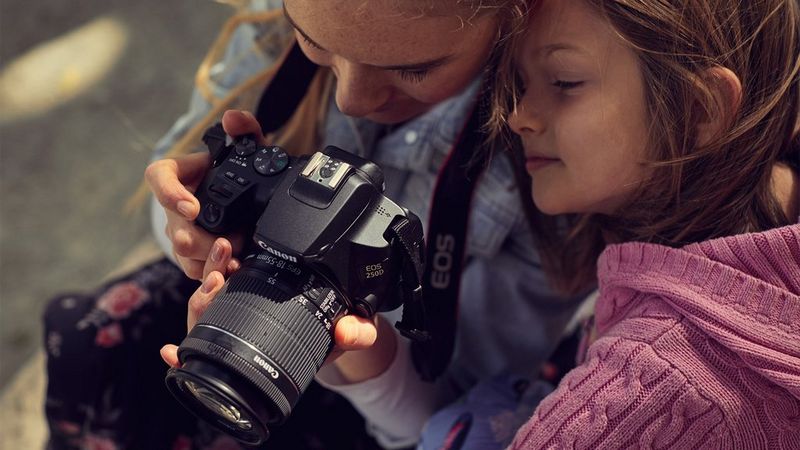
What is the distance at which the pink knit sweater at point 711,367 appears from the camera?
74 centimetres

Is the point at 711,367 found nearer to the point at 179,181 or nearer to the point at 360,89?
the point at 360,89

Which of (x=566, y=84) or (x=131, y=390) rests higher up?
(x=566, y=84)

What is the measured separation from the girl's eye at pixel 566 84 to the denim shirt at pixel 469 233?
0.21 metres

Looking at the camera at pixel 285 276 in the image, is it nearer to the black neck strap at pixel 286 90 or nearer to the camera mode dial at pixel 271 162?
the camera mode dial at pixel 271 162

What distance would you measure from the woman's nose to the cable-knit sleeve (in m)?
0.32

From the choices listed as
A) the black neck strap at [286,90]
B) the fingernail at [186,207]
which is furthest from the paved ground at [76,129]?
the fingernail at [186,207]

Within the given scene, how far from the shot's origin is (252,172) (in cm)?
78

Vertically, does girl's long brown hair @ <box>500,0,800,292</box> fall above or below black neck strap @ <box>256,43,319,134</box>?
above

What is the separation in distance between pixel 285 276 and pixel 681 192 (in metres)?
0.38

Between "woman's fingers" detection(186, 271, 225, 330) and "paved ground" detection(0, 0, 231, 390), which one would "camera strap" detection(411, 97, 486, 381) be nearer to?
"woman's fingers" detection(186, 271, 225, 330)

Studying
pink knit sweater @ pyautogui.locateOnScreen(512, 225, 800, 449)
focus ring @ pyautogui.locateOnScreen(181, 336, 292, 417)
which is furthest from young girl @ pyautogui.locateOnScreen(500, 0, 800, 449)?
focus ring @ pyautogui.locateOnScreen(181, 336, 292, 417)

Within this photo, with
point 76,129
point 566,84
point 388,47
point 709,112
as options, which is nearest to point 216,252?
point 388,47

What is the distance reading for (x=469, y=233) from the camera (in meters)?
1.03

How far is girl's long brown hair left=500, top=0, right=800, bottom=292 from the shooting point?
73 cm
